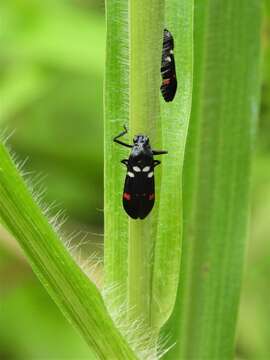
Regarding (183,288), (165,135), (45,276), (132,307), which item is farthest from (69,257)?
(183,288)

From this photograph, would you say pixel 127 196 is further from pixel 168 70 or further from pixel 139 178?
pixel 168 70

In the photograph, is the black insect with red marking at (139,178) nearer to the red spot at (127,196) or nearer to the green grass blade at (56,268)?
the red spot at (127,196)

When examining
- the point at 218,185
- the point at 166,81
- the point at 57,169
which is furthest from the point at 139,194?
the point at 57,169

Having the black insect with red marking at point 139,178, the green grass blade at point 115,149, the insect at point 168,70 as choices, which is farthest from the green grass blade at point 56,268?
the insect at point 168,70

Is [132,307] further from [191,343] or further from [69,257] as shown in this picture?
[191,343]

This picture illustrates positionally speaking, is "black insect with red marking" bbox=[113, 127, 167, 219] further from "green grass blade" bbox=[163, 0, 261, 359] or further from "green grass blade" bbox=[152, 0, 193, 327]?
"green grass blade" bbox=[163, 0, 261, 359]

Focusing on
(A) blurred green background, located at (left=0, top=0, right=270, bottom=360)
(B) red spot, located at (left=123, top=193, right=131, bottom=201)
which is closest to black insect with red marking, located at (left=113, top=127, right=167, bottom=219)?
(B) red spot, located at (left=123, top=193, right=131, bottom=201)
